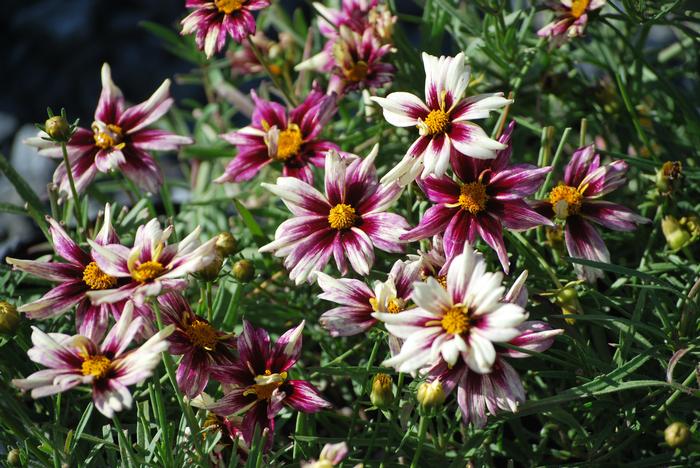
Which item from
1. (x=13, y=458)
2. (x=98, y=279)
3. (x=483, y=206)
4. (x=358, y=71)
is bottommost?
(x=13, y=458)

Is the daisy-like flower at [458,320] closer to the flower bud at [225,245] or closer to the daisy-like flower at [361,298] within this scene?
the daisy-like flower at [361,298]

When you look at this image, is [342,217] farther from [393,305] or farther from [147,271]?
[147,271]

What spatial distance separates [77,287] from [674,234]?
0.77 m

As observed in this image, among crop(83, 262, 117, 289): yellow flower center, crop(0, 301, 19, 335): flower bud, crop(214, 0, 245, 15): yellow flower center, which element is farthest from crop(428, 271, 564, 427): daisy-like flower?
crop(214, 0, 245, 15): yellow flower center

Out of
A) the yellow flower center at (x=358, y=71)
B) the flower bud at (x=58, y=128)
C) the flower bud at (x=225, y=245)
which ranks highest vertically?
the yellow flower center at (x=358, y=71)

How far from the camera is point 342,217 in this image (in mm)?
1019

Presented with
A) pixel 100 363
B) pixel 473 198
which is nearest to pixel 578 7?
pixel 473 198

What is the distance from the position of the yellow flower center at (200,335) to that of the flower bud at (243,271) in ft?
0.32

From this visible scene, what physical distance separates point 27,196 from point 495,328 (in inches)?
32.8

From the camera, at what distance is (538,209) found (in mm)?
1062

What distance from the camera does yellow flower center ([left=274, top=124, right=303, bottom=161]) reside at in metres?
1.20

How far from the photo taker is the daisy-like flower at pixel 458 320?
815 millimetres

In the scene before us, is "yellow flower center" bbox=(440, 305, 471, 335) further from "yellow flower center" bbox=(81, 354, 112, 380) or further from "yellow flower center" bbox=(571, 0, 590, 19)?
"yellow flower center" bbox=(571, 0, 590, 19)

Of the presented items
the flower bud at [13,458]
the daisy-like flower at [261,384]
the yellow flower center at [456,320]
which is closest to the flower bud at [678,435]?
the yellow flower center at [456,320]
